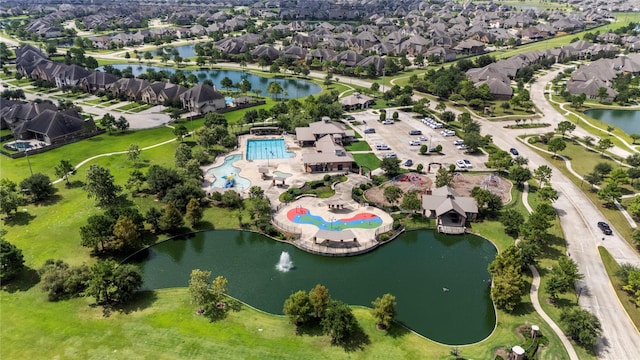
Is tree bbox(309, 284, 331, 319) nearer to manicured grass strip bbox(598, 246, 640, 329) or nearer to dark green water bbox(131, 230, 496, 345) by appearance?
dark green water bbox(131, 230, 496, 345)

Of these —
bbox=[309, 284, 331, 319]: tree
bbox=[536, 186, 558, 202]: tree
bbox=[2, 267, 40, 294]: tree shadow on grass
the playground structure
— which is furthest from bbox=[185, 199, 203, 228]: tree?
bbox=[536, 186, 558, 202]: tree

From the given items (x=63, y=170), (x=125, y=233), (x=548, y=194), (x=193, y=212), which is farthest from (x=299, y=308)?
(x=63, y=170)

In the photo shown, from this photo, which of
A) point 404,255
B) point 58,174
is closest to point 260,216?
point 404,255

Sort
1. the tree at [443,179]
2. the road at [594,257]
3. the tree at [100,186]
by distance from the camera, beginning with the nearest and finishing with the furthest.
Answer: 1. the road at [594,257]
2. the tree at [100,186]
3. the tree at [443,179]

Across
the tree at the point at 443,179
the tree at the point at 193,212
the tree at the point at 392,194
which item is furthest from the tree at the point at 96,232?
the tree at the point at 443,179

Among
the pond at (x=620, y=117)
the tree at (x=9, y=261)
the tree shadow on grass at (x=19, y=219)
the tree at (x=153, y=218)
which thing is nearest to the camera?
the tree at (x=9, y=261)

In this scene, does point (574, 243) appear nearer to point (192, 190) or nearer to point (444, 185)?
point (444, 185)

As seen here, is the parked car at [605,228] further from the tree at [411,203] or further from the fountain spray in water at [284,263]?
the fountain spray in water at [284,263]

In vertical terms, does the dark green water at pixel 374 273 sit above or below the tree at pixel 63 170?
below
